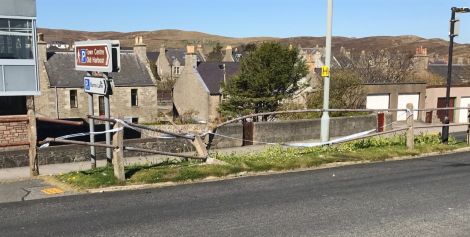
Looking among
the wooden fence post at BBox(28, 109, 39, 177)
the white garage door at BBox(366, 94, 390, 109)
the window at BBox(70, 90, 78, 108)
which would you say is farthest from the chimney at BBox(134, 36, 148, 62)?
the wooden fence post at BBox(28, 109, 39, 177)

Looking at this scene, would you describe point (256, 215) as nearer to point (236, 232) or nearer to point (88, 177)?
point (236, 232)

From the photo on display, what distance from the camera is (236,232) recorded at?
655cm

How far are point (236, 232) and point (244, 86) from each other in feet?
108

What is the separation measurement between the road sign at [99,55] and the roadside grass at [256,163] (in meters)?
2.24

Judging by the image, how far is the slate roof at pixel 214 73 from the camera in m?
53.2

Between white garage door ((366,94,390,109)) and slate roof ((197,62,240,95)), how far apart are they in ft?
61.2

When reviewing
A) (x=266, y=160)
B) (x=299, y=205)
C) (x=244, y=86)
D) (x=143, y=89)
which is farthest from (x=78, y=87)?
(x=299, y=205)

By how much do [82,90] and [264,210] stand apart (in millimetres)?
46465

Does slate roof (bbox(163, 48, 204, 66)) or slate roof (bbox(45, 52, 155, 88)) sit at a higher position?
slate roof (bbox(163, 48, 204, 66))

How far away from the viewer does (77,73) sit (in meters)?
50.9

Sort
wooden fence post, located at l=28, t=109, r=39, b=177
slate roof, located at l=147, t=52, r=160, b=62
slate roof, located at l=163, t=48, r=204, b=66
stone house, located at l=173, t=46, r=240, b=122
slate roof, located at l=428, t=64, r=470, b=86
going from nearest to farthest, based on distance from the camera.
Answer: wooden fence post, located at l=28, t=109, r=39, b=177 → stone house, located at l=173, t=46, r=240, b=122 → slate roof, located at l=428, t=64, r=470, b=86 → slate roof, located at l=163, t=48, r=204, b=66 → slate roof, located at l=147, t=52, r=160, b=62

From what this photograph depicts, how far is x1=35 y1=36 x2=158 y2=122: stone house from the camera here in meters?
49.4

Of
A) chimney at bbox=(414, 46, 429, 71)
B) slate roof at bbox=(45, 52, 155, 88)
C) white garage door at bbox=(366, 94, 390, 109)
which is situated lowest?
white garage door at bbox=(366, 94, 390, 109)

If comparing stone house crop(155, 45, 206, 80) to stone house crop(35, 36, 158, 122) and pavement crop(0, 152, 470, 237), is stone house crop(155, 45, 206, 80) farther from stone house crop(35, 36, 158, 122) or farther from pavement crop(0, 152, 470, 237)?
pavement crop(0, 152, 470, 237)
